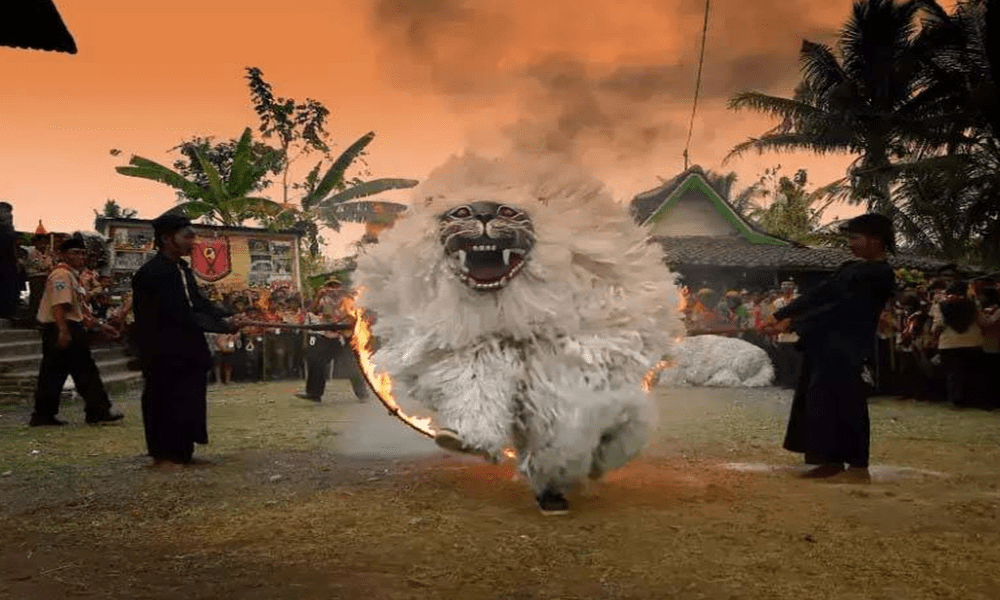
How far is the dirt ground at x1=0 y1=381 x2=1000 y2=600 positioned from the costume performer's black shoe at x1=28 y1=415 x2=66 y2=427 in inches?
52.2

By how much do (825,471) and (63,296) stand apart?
305 inches

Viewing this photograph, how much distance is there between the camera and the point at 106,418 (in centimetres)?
994

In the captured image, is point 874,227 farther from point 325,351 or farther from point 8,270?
point 8,270

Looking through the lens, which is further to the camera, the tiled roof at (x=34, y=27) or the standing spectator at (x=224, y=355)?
the standing spectator at (x=224, y=355)

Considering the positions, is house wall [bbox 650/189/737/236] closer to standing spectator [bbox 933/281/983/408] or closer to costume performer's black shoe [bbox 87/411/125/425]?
standing spectator [bbox 933/281/983/408]

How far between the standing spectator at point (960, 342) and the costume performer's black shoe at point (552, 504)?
865 centimetres

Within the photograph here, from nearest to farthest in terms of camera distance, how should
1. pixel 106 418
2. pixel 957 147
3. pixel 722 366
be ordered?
pixel 106 418, pixel 722 366, pixel 957 147

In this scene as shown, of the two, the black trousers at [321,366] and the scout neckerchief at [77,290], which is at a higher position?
the scout neckerchief at [77,290]

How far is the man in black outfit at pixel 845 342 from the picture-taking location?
6.35 m

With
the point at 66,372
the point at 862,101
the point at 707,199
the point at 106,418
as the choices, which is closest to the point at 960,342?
the point at 106,418

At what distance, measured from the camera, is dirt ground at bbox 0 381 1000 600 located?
379 cm

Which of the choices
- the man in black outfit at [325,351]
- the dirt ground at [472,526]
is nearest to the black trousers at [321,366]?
the man in black outfit at [325,351]

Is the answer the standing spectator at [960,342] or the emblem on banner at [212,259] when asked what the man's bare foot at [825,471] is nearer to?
the standing spectator at [960,342]

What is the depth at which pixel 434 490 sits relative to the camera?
19.5 ft
